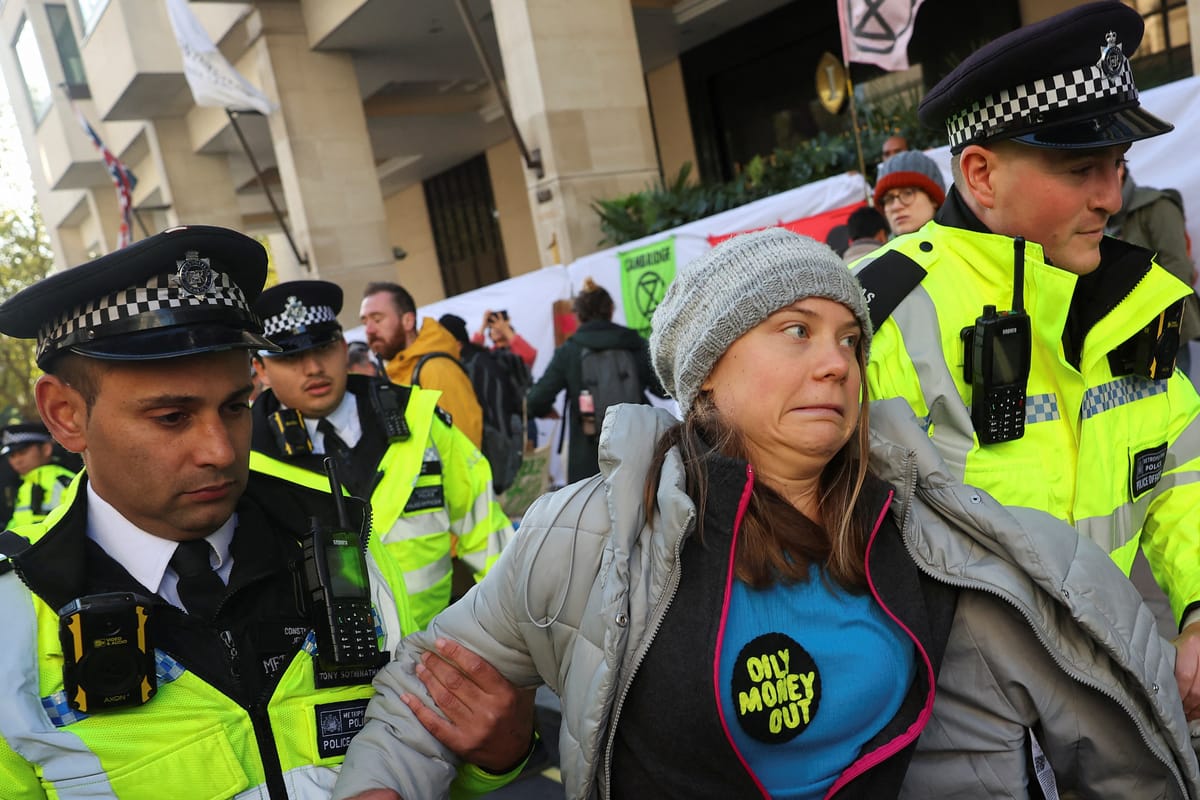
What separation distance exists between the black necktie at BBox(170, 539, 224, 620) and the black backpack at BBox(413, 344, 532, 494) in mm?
4432

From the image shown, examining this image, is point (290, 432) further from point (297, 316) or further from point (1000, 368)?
point (1000, 368)

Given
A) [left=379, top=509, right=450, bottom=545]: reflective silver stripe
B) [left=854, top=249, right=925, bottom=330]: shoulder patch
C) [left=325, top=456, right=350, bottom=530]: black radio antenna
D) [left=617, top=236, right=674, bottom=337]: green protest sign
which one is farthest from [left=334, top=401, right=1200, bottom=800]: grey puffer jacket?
[left=617, top=236, right=674, bottom=337]: green protest sign

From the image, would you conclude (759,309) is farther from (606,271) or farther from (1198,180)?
(606,271)

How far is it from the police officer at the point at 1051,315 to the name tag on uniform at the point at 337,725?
4.32ft

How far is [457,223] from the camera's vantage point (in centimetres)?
2438

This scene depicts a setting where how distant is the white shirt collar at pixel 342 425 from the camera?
3.56 metres

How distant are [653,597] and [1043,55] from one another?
1469mm

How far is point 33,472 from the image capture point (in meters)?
7.12

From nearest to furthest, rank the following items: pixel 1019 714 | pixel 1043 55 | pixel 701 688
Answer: pixel 701 688
pixel 1019 714
pixel 1043 55

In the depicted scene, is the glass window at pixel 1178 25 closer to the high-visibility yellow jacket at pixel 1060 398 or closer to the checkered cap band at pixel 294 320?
the high-visibility yellow jacket at pixel 1060 398

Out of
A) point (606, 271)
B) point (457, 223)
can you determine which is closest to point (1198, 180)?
point (606, 271)

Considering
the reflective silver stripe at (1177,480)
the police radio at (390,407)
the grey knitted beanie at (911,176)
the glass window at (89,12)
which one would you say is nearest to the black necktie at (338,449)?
the police radio at (390,407)

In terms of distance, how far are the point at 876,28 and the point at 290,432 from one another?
4970mm

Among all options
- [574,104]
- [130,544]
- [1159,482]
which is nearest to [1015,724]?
[1159,482]
